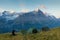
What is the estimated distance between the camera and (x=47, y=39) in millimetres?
39750

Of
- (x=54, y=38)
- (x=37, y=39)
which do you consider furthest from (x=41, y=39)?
(x=54, y=38)

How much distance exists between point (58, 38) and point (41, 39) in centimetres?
448

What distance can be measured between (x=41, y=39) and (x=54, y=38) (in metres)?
3.57

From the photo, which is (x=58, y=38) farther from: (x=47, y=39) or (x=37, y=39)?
(x=37, y=39)

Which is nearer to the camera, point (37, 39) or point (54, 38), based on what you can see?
point (54, 38)

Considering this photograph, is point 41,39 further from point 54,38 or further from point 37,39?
point 54,38

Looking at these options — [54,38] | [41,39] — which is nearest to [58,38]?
[54,38]

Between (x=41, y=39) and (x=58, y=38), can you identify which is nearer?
(x=58, y=38)

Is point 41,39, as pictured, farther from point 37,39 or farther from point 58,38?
point 58,38

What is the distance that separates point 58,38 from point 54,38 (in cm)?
92

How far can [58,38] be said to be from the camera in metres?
38.9

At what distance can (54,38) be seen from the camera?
39.4m

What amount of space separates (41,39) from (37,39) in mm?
884

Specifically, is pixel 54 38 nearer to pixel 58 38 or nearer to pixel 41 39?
pixel 58 38
